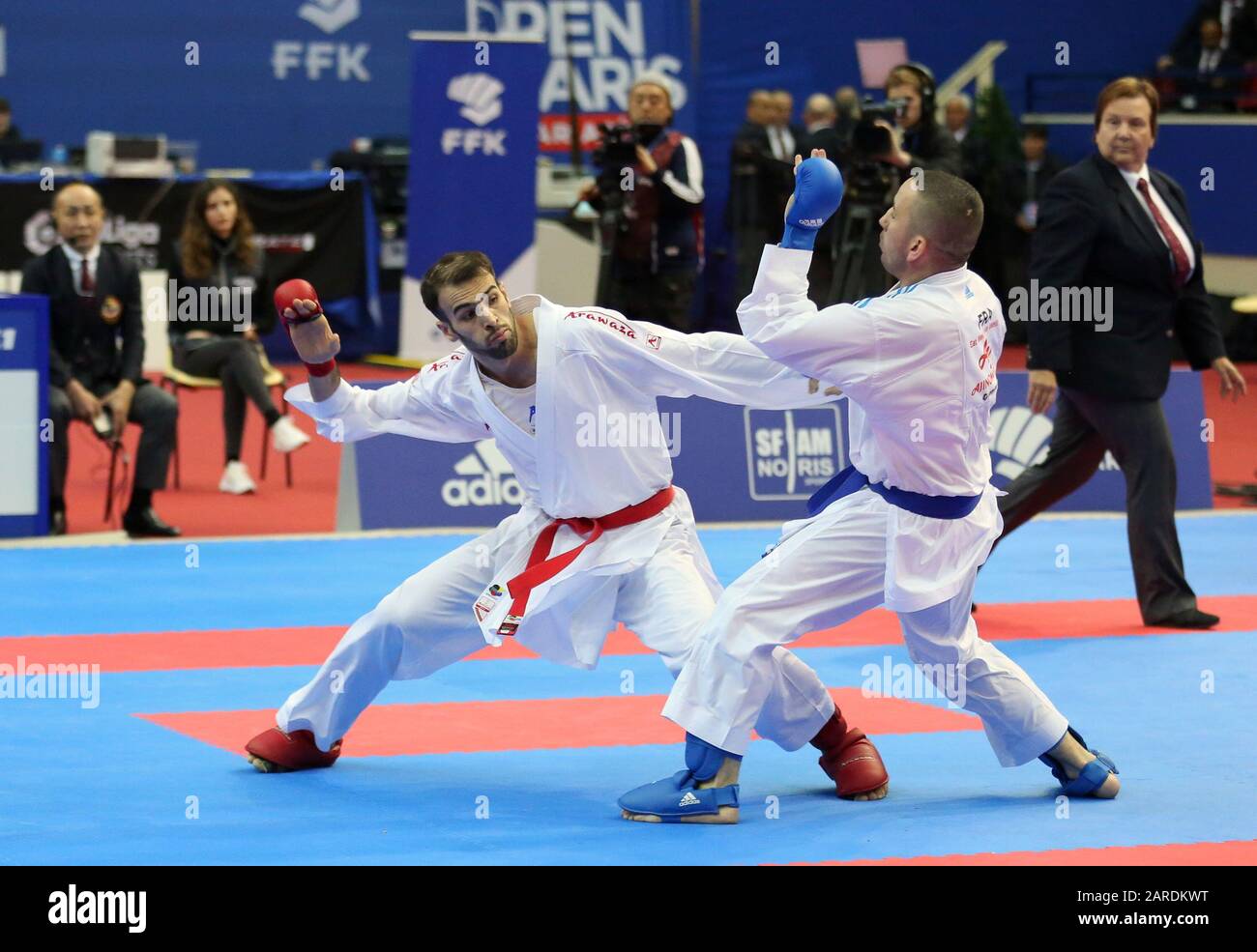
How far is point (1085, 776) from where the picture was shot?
16.1ft

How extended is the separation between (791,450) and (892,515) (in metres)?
5.41

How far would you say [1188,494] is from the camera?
10484 mm

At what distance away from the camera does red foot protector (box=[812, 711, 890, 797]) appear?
4949 millimetres

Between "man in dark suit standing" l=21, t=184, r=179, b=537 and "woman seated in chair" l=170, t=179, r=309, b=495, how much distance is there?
3.21 feet

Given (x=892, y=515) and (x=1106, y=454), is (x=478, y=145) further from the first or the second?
(x=892, y=515)

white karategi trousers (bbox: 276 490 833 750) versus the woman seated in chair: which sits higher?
A: the woman seated in chair

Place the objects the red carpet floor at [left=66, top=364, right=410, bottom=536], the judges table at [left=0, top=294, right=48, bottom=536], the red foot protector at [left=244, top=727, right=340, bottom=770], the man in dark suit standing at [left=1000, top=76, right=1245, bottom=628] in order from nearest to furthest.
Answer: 1. the red foot protector at [left=244, top=727, right=340, bottom=770]
2. the man in dark suit standing at [left=1000, top=76, right=1245, bottom=628]
3. the judges table at [left=0, top=294, right=48, bottom=536]
4. the red carpet floor at [left=66, top=364, right=410, bottom=536]

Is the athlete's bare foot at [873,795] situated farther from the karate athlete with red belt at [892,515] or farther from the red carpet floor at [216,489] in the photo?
the red carpet floor at [216,489]

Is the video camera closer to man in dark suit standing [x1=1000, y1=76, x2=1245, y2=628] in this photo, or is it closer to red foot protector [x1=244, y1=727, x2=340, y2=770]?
man in dark suit standing [x1=1000, y1=76, x2=1245, y2=628]

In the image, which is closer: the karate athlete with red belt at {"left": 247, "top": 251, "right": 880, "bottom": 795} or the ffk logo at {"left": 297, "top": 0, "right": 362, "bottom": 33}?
the karate athlete with red belt at {"left": 247, "top": 251, "right": 880, "bottom": 795}

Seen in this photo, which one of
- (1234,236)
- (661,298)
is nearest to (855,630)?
(661,298)

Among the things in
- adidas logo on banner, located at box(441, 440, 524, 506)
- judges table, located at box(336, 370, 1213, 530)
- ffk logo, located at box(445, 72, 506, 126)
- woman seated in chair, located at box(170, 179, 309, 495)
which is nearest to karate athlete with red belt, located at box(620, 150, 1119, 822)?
judges table, located at box(336, 370, 1213, 530)

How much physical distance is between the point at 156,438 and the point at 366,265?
7.23m

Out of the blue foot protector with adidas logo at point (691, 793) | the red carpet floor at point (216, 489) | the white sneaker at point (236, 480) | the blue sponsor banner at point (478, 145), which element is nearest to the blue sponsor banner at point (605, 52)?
the blue sponsor banner at point (478, 145)
